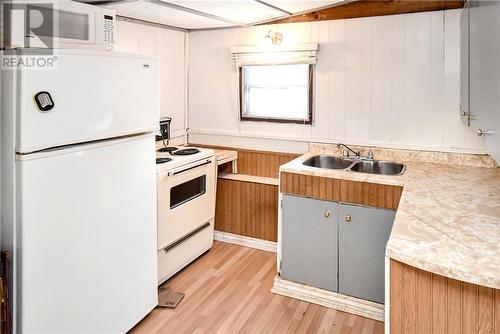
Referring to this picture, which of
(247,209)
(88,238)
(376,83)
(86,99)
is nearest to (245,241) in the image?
(247,209)

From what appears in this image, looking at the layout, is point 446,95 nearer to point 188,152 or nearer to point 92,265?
point 188,152

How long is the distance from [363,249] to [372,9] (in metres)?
1.86

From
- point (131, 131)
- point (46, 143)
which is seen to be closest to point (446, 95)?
point (131, 131)

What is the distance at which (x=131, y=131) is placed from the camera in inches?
90.0

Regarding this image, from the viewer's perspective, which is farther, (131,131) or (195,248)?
(195,248)

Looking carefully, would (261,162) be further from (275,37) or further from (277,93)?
(275,37)

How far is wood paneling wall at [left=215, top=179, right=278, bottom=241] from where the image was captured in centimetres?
363

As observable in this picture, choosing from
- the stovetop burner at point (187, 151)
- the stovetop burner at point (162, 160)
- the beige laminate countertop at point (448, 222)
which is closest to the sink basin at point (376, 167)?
the beige laminate countertop at point (448, 222)

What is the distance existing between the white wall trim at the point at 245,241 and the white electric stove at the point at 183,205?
25 centimetres

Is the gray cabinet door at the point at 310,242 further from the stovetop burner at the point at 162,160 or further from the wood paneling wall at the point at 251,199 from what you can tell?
the stovetop burner at the point at 162,160

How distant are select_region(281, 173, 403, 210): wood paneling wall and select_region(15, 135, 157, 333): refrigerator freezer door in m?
0.99

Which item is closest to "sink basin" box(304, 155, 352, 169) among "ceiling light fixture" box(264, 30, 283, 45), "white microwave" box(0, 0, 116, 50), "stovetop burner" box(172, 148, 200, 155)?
"stovetop burner" box(172, 148, 200, 155)

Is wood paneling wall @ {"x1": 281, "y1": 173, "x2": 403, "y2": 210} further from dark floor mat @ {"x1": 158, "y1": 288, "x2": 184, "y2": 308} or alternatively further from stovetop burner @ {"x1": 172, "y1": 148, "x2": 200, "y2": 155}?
dark floor mat @ {"x1": 158, "y1": 288, "x2": 184, "y2": 308}

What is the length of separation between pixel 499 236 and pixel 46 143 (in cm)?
191
